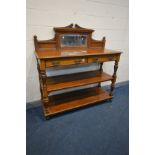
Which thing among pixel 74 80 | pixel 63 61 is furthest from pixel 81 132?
pixel 63 61

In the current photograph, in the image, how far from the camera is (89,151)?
149 centimetres

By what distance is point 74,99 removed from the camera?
7.24 feet

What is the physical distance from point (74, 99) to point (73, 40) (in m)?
0.91

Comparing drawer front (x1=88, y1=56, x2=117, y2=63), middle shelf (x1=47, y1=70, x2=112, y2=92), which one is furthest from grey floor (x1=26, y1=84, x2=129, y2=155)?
drawer front (x1=88, y1=56, x2=117, y2=63)

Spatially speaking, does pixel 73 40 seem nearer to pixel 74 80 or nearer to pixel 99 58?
pixel 99 58

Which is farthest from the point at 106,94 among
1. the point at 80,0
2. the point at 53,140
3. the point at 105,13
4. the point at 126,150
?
the point at 80,0

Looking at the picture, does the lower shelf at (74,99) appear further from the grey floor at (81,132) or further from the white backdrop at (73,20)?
the white backdrop at (73,20)

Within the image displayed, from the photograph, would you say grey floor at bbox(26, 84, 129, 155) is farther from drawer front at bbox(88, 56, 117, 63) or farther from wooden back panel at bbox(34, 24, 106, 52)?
wooden back panel at bbox(34, 24, 106, 52)

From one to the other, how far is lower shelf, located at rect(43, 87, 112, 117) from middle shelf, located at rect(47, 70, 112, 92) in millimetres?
321

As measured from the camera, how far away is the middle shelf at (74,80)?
1890 millimetres
